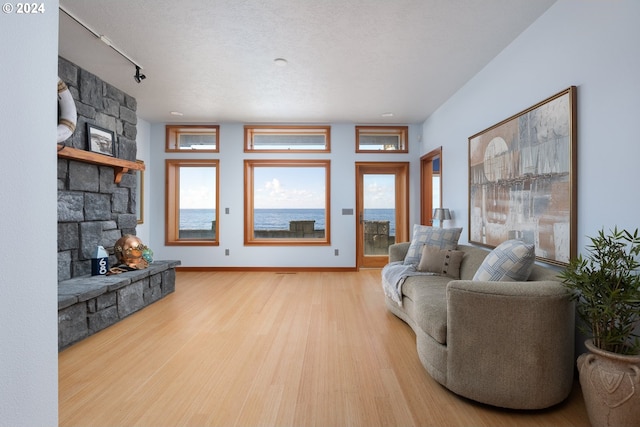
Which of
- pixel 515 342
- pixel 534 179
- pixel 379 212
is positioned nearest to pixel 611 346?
pixel 515 342

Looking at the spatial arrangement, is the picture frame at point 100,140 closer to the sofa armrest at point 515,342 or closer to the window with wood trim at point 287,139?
the window with wood trim at point 287,139

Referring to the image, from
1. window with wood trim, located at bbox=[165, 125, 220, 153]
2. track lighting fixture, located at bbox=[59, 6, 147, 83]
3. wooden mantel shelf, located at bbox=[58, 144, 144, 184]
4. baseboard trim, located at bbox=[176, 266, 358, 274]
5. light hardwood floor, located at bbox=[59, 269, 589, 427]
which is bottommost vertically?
light hardwood floor, located at bbox=[59, 269, 589, 427]

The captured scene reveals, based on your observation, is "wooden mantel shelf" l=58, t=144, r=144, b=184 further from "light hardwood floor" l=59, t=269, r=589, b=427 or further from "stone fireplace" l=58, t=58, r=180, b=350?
"light hardwood floor" l=59, t=269, r=589, b=427

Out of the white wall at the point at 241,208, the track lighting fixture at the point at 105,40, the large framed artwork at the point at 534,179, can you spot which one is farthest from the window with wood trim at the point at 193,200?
the large framed artwork at the point at 534,179

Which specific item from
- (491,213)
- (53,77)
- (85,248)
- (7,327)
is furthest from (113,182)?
(491,213)

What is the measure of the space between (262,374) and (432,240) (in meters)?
2.35

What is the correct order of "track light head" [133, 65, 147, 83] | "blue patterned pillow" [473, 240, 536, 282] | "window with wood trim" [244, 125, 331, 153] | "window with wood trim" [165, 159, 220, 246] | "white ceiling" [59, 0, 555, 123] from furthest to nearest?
"window with wood trim" [165, 159, 220, 246]
"window with wood trim" [244, 125, 331, 153]
"track light head" [133, 65, 147, 83]
"white ceiling" [59, 0, 555, 123]
"blue patterned pillow" [473, 240, 536, 282]

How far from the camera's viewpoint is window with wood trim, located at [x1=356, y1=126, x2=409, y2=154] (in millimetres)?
5730

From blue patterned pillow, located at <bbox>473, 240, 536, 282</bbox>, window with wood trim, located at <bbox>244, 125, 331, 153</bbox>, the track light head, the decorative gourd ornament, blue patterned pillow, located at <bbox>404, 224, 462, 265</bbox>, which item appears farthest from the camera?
window with wood trim, located at <bbox>244, 125, 331, 153</bbox>

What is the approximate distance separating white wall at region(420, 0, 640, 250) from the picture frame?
4.48m

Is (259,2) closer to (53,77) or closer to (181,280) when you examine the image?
(53,77)

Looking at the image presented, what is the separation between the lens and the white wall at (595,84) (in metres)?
1.75

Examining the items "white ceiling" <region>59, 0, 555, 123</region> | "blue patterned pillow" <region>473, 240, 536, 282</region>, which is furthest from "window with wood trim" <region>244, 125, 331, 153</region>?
"blue patterned pillow" <region>473, 240, 536, 282</region>

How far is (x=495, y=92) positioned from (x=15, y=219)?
147 inches
